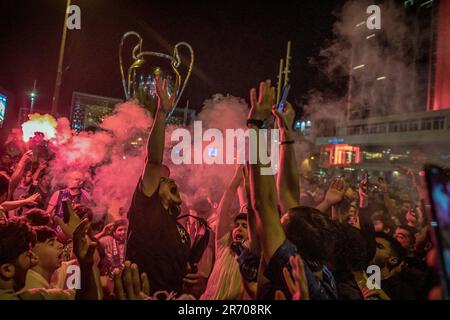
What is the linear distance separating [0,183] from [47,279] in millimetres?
1368

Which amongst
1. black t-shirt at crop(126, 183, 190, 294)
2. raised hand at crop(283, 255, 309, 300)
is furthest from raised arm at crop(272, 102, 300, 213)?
black t-shirt at crop(126, 183, 190, 294)

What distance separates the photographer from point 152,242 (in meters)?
2.40

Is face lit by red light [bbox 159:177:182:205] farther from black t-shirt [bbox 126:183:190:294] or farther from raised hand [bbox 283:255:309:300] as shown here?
raised hand [bbox 283:255:309:300]

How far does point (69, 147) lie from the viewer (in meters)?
5.73

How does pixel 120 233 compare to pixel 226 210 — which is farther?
pixel 120 233

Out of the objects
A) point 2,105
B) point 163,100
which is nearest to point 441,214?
point 163,100

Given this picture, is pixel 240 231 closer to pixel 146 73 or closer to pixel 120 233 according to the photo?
pixel 120 233

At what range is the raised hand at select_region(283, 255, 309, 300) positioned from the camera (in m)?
1.90

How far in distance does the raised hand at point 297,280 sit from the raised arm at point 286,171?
672mm

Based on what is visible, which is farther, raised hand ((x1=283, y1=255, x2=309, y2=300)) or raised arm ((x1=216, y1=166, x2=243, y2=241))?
raised arm ((x1=216, y1=166, x2=243, y2=241))

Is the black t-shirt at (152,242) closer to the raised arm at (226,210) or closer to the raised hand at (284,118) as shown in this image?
the raised arm at (226,210)

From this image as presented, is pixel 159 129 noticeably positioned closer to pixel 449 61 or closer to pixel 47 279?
pixel 47 279

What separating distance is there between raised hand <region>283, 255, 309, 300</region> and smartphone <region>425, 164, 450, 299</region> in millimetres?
678

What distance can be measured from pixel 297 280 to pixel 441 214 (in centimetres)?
80
